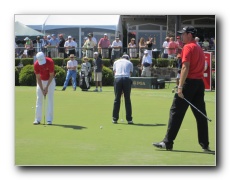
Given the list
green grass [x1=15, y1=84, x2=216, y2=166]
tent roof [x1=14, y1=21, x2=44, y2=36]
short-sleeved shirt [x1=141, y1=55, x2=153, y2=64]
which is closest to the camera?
green grass [x1=15, y1=84, x2=216, y2=166]

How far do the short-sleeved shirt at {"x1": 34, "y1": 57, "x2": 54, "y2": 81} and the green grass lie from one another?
622mm

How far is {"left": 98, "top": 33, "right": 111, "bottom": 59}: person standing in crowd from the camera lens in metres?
22.7

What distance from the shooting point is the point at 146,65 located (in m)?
27.4

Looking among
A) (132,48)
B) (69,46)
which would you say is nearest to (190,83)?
(69,46)

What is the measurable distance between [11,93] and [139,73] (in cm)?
1736

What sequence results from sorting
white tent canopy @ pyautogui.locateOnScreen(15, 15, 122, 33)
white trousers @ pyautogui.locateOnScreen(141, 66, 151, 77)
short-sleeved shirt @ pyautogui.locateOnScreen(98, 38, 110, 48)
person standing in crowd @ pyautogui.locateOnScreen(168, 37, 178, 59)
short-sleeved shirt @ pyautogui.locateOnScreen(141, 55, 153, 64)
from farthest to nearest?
1. white trousers @ pyautogui.locateOnScreen(141, 66, 151, 77)
2. short-sleeved shirt @ pyautogui.locateOnScreen(141, 55, 153, 64)
3. short-sleeved shirt @ pyautogui.locateOnScreen(98, 38, 110, 48)
4. person standing in crowd @ pyautogui.locateOnScreen(168, 37, 178, 59)
5. white tent canopy @ pyautogui.locateOnScreen(15, 15, 122, 33)

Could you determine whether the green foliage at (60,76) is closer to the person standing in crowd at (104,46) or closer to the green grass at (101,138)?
the person standing in crowd at (104,46)

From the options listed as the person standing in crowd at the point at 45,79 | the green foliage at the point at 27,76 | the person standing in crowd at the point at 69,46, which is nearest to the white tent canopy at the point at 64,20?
the person standing in crowd at the point at 45,79

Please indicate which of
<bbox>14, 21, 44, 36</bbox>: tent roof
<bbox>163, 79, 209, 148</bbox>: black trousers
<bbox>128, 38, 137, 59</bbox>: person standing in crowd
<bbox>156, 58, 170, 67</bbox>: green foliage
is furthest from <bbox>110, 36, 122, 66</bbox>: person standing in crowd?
<bbox>163, 79, 209, 148</bbox>: black trousers

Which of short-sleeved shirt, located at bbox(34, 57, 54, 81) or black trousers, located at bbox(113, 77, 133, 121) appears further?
black trousers, located at bbox(113, 77, 133, 121)

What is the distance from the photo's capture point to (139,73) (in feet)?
92.6

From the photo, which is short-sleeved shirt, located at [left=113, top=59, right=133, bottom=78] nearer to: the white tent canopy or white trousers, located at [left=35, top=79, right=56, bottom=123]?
the white tent canopy

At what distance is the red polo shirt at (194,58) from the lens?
11.8m
